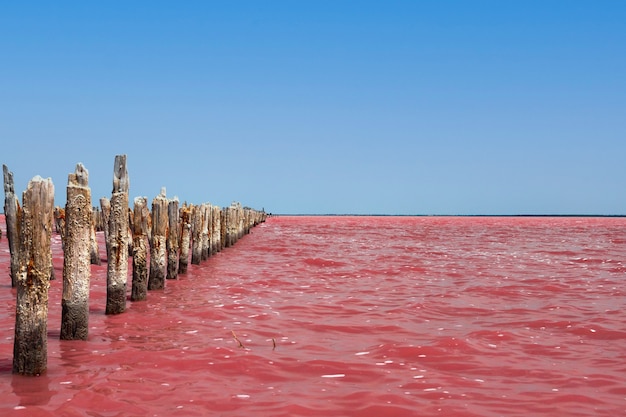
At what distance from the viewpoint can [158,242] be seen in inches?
448

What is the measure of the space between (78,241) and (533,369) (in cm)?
514

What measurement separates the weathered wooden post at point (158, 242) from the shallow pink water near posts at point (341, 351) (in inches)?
12.8

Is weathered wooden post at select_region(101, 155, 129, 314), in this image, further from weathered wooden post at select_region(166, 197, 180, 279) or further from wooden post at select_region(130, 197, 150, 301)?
weathered wooden post at select_region(166, 197, 180, 279)

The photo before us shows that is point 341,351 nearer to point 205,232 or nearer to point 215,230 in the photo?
point 205,232

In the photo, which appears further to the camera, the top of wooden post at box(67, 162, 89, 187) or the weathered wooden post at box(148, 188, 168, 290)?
the weathered wooden post at box(148, 188, 168, 290)

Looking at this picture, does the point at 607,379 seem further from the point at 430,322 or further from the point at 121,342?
the point at 121,342

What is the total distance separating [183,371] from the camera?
Answer: 19.5 feet

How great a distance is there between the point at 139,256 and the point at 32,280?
457 centimetres

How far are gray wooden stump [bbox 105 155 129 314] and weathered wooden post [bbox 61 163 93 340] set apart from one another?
6.09 ft

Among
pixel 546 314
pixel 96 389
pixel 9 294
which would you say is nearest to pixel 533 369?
pixel 546 314

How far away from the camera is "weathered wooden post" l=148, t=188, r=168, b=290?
11.4 meters

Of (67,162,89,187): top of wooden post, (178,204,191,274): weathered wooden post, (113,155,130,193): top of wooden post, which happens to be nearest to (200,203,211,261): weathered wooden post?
(178,204,191,274): weathered wooden post

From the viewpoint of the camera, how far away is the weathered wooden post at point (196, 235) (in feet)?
52.9

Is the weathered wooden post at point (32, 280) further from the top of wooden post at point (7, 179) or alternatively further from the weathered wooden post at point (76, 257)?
the top of wooden post at point (7, 179)
